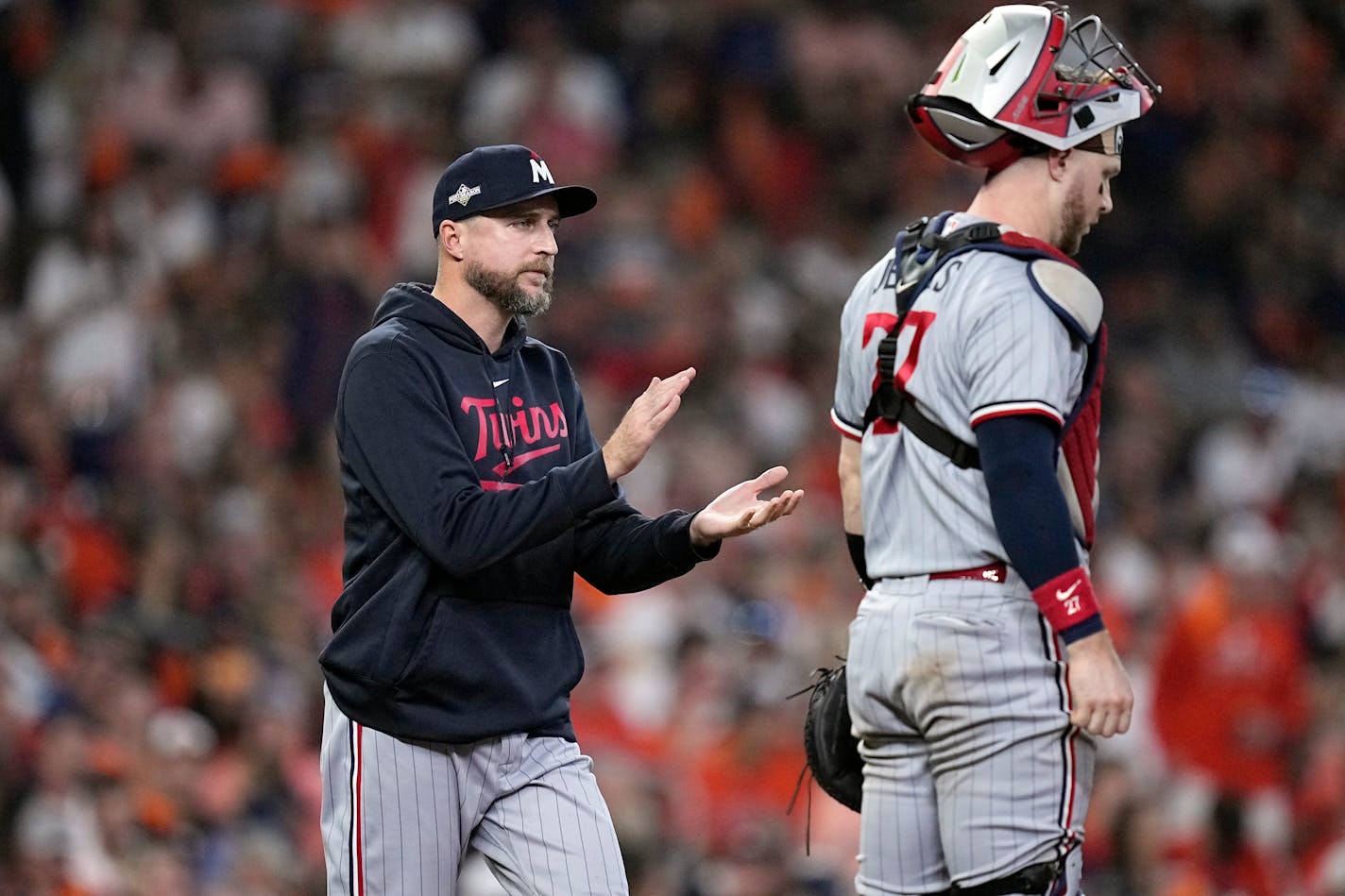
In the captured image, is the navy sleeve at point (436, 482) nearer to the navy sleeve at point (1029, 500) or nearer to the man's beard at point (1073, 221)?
the navy sleeve at point (1029, 500)

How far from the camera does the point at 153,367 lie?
9602 mm

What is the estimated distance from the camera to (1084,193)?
3691mm

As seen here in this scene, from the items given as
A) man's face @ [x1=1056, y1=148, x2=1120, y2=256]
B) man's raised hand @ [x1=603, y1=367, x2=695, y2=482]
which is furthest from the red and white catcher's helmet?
man's raised hand @ [x1=603, y1=367, x2=695, y2=482]

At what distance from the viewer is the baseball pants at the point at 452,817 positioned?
12.7 ft

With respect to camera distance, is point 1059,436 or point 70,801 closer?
point 1059,436

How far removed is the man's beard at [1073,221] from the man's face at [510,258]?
1.03 metres

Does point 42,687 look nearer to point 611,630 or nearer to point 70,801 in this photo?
point 70,801

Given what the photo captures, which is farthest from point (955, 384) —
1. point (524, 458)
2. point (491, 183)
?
point (491, 183)

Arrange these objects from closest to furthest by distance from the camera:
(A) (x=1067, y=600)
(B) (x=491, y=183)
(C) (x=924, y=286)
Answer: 1. (A) (x=1067, y=600)
2. (C) (x=924, y=286)
3. (B) (x=491, y=183)

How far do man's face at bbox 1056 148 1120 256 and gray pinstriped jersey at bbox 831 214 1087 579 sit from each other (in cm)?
18

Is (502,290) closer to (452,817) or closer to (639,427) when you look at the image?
(639,427)

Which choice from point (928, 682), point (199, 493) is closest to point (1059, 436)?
point (928, 682)

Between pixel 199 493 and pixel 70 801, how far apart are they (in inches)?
87.8

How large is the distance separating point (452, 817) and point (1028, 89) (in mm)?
1748
